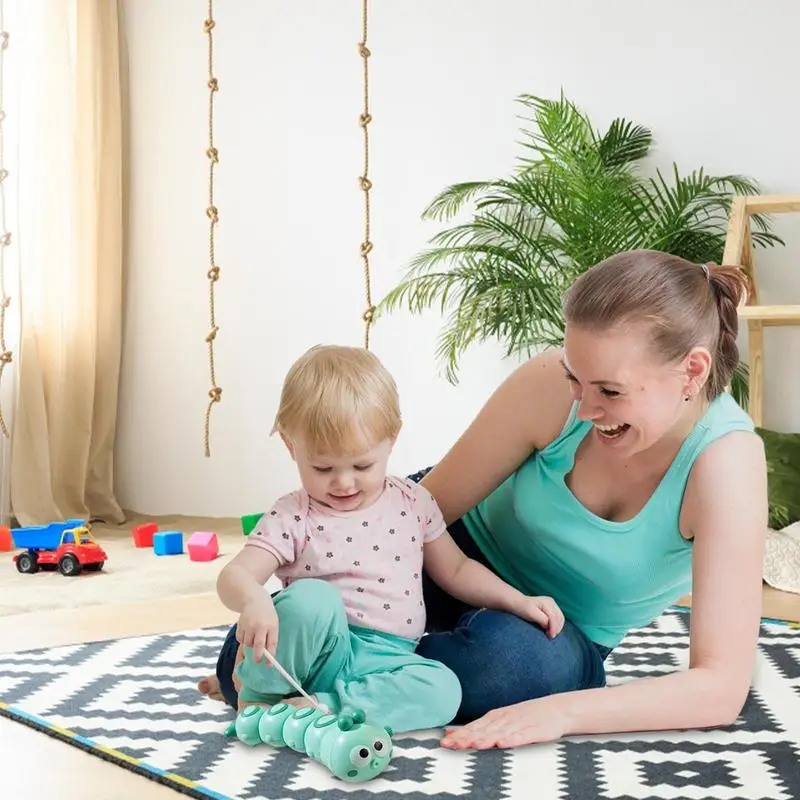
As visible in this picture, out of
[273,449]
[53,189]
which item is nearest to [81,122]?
[53,189]

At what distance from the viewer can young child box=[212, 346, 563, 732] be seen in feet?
4.74

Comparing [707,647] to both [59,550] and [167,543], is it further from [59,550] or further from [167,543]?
[167,543]

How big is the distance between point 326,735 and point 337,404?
382mm

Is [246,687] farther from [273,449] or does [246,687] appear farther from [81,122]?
[81,122]

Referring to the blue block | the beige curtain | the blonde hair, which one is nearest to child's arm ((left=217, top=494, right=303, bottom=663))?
the blonde hair

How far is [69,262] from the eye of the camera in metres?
4.49

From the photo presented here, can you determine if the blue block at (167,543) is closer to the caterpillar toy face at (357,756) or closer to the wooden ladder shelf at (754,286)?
the wooden ladder shelf at (754,286)

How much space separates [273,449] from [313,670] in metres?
3.03

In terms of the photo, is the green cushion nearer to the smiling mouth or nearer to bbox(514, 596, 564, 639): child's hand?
bbox(514, 596, 564, 639): child's hand

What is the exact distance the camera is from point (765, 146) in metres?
3.57

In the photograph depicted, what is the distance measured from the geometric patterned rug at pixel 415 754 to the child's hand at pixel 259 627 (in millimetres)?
127

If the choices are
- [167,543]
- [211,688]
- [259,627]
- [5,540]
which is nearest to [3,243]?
[5,540]

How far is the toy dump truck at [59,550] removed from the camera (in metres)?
3.33

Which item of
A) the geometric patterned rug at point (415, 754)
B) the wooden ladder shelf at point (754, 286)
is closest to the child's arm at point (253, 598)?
the geometric patterned rug at point (415, 754)
